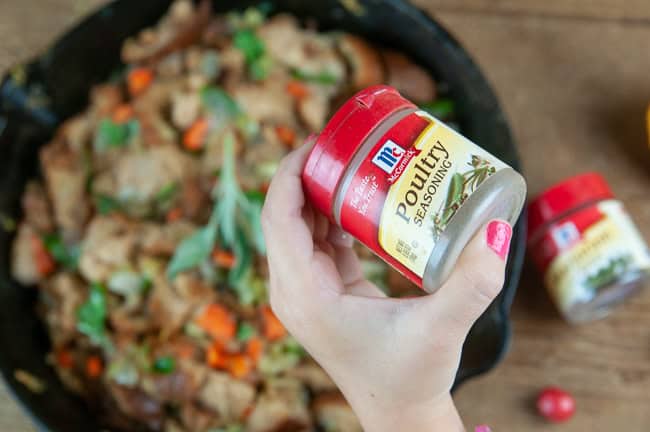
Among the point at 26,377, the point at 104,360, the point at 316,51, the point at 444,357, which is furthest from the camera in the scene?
the point at 316,51

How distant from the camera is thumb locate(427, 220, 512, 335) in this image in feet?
2.11

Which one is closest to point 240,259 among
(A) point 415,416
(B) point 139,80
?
(B) point 139,80

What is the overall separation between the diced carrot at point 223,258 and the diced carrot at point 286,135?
0.88ft

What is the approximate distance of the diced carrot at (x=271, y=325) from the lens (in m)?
1.31

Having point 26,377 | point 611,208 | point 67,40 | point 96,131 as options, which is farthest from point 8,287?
point 611,208

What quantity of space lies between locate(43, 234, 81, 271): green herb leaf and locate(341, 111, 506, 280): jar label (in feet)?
2.98

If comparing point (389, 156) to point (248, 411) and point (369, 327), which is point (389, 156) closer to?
point (369, 327)

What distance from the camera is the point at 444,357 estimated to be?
0.72 metres

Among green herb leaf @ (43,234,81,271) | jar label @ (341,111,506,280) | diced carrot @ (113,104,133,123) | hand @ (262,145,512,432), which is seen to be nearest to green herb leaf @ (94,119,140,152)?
diced carrot @ (113,104,133,123)

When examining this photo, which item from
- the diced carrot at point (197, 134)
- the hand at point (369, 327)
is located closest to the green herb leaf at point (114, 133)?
the diced carrot at point (197, 134)

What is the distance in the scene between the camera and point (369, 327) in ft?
2.46

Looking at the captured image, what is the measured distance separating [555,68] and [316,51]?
A: 1.85 ft

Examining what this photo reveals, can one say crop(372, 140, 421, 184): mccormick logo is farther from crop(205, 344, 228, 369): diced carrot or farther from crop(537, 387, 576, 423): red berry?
crop(537, 387, 576, 423): red berry

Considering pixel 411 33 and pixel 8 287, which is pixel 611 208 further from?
pixel 8 287
